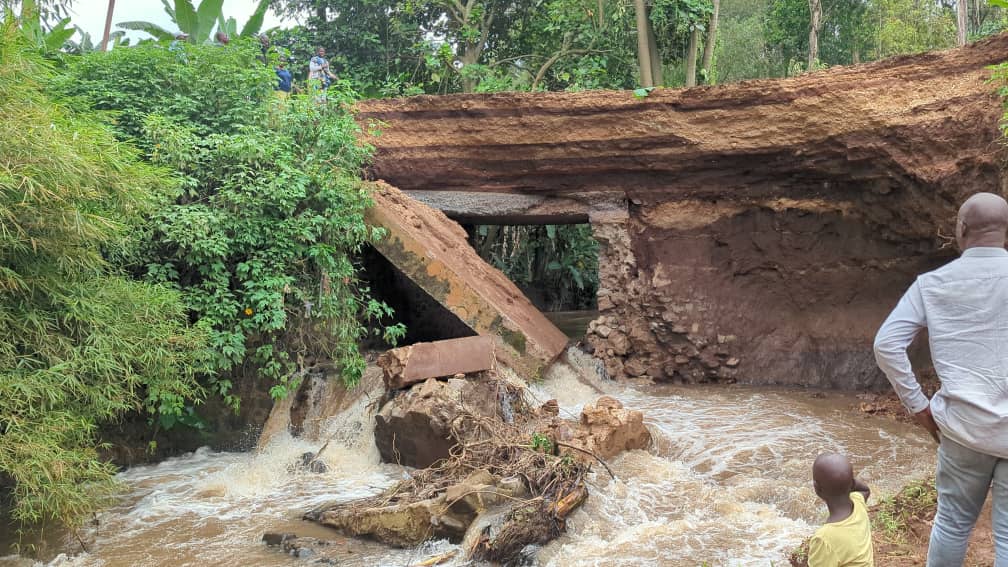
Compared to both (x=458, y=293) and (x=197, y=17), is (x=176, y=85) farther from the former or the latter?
(x=197, y=17)

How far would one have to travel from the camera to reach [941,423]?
2594mm

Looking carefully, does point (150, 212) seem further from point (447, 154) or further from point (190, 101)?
point (447, 154)

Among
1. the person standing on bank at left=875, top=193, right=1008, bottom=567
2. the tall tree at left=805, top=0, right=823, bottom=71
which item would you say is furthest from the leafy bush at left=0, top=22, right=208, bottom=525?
the tall tree at left=805, top=0, right=823, bottom=71

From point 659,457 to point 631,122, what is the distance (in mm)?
→ 4267

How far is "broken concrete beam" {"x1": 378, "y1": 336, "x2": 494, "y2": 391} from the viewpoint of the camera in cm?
664

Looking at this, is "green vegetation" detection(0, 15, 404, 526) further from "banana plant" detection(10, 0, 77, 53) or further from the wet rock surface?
the wet rock surface

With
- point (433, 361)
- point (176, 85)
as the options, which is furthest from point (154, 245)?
point (433, 361)

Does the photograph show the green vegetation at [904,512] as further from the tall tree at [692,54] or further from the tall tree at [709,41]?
the tall tree at [709,41]

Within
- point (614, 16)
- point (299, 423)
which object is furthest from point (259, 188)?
point (614, 16)

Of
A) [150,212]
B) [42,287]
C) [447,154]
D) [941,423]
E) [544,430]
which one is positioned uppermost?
[447,154]

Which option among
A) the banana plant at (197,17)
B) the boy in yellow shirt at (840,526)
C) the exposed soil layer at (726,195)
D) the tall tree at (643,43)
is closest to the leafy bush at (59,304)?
the exposed soil layer at (726,195)

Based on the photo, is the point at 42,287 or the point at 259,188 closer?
the point at 42,287

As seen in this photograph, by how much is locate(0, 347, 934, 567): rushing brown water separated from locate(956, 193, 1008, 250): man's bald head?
2277 mm

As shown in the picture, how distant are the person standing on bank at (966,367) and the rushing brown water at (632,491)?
1.71 m
